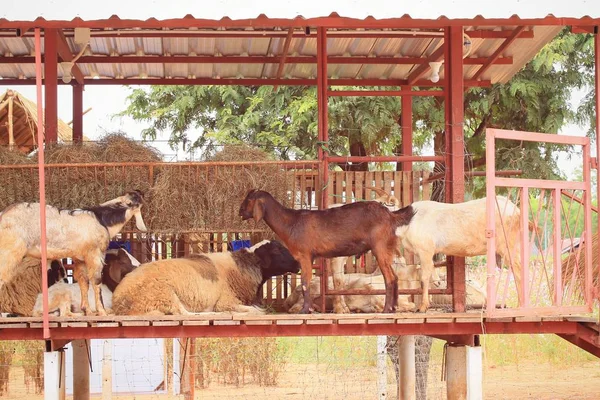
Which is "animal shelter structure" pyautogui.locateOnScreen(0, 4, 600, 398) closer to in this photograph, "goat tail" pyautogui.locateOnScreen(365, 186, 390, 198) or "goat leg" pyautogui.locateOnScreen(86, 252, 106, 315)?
"goat tail" pyautogui.locateOnScreen(365, 186, 390, 198)

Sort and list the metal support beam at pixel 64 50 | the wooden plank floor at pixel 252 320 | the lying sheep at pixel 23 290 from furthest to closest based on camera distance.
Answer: the metal support beam at pixel 64 50, the lying sheep at pixel 23 290, the wooden plank floor at pixel 252 320

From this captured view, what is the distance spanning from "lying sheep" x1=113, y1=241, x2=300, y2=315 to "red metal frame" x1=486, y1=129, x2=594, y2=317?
3.33 meters

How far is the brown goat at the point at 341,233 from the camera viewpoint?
11.3 metres

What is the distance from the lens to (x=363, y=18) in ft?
34.9

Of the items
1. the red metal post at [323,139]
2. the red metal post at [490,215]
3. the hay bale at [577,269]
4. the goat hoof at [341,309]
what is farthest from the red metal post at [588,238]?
the goat hoof at [341,309]

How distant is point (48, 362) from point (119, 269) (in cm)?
193

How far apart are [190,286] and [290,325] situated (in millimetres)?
1774

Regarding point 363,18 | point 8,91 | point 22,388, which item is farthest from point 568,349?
point 363,18

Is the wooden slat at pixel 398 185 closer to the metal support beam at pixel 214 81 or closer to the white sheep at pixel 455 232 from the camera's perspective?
the white sheep at pixel 455 232

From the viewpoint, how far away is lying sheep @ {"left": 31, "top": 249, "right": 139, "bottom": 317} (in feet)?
39.5

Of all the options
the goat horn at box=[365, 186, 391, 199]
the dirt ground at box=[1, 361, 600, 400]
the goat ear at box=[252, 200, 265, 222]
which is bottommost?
the dirt ground at box=[1, 361, 600, 400]

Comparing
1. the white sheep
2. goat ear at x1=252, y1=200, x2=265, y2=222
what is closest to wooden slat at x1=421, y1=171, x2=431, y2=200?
the white sheep

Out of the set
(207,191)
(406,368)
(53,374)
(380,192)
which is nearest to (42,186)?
(53,374)

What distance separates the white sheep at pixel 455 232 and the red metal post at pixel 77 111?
651 centimetres
